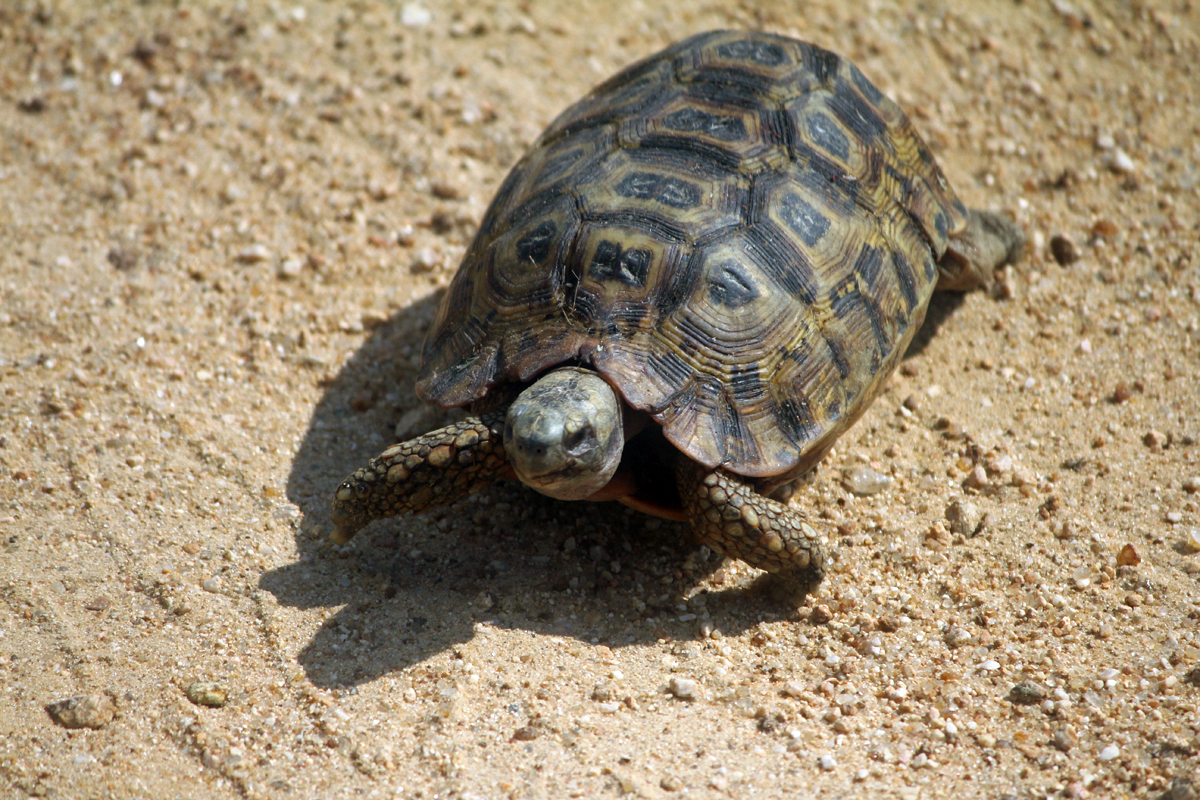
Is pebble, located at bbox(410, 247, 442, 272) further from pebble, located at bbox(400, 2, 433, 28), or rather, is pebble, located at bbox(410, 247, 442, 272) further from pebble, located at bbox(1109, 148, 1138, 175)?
pebble, located at bbox(1109, 148, 1138, 175)

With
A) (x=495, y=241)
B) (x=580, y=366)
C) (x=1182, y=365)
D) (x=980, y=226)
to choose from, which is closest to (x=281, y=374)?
(x=495, y=241)

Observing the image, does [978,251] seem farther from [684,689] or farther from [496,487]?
[684,689]

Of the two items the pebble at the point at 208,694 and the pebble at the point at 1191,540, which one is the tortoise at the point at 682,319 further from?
the pebble at the point at 1191,540

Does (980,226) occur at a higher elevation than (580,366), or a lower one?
higher

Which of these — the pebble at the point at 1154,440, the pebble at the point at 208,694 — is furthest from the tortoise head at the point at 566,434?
the pebble at the point at 1154,440

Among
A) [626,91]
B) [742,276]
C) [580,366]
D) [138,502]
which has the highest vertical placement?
[626,91]

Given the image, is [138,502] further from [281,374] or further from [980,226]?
[980,226]

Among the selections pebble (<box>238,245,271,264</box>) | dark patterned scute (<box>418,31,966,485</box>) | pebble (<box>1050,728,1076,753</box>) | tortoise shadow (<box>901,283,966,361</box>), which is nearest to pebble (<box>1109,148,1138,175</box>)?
tortoise shadow (<box>901,283,966,361</box>)

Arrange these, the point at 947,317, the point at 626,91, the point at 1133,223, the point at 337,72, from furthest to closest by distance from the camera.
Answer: the point at 337,72 < the point at 1133,223 < the point at 947,317 < the point at 626,91
